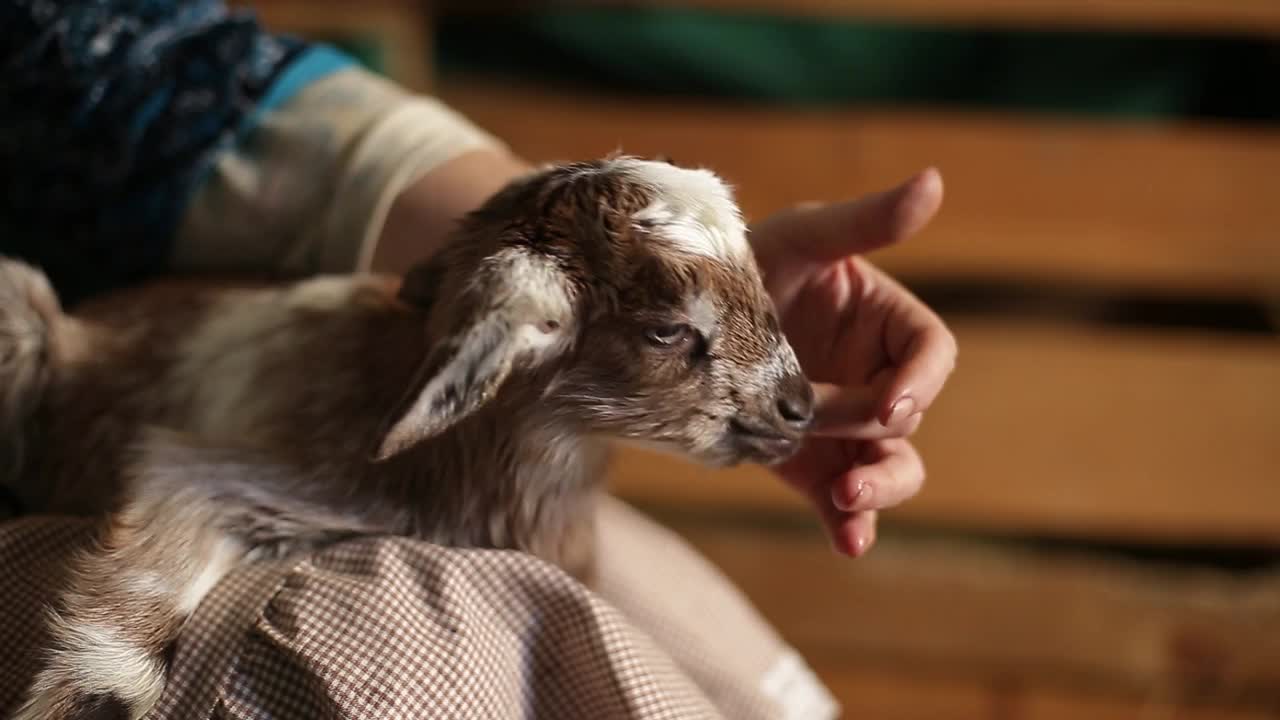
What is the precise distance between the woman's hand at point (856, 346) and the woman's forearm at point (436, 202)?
0.22 meters

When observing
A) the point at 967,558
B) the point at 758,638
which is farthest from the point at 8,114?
the point at 967,558

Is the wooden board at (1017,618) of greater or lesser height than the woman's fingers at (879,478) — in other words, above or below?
below

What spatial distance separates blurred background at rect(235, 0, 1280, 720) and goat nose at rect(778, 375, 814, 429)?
1009 millimetres

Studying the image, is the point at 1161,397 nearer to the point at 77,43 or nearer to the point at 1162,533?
the point at 1162,533

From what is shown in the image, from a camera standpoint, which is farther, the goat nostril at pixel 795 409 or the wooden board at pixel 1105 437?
the wooden board at pixel 1105 437

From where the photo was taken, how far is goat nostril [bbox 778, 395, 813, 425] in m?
0.72

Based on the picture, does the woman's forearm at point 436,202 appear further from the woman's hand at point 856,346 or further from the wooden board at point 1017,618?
the wooden board at point 1017,618

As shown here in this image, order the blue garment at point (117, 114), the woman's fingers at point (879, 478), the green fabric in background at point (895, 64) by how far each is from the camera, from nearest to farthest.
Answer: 1. the woman's fingers at point (879, 478)
2. the blue garment at point (117, 114)
3. the green fabric in background at point (895, 64)

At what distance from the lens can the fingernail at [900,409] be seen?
73cm

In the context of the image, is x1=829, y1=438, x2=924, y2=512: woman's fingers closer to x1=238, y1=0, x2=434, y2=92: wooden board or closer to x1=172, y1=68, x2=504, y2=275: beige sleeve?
x1=172, y1=68, x2=504, y2=275: beige sleeve

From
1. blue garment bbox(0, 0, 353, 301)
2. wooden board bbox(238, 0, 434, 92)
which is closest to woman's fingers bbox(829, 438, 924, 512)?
blue garment bbox(0, 0, 353, 301)

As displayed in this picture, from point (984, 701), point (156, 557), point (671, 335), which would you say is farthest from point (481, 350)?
point (984, 701)

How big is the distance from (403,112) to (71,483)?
1.24ft

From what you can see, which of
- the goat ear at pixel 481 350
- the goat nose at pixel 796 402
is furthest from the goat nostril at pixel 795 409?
the goat ear at pixel 481 350
